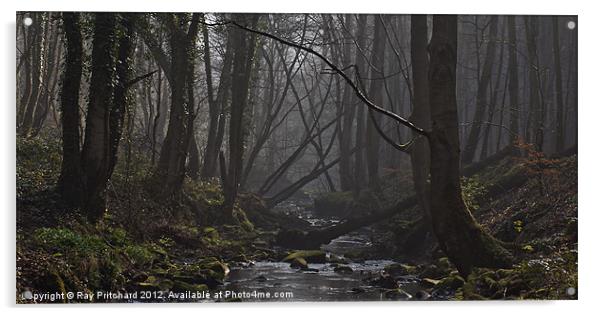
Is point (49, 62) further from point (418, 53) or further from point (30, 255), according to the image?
point (418, 53)

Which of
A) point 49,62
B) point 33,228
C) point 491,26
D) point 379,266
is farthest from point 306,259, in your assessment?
point 491,26

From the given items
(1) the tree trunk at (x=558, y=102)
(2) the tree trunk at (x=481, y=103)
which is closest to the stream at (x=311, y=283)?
Result: (2) the tree trunk at (x=481, y=103)

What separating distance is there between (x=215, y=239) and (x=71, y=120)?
256cm

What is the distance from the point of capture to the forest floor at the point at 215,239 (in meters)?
7.29

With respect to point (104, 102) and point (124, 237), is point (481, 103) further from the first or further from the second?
point (124, 237)

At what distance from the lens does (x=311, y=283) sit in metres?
8.07

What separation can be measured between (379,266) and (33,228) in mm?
4381

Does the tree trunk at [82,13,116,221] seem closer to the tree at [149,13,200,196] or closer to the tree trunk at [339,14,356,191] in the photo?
the tree at [149,13,200,196]

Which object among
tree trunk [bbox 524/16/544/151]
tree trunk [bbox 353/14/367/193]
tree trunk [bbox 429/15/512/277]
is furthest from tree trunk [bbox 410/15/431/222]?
tree trunk [bbox 353/14/367/193]

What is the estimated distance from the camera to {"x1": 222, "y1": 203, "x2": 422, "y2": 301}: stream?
24.8ft

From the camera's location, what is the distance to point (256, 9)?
798cm

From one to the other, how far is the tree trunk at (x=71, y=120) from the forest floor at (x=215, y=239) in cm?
17

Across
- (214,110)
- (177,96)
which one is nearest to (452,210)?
(177,96)

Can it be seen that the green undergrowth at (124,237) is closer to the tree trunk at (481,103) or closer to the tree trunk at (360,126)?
the tree trunk at (481,103)
